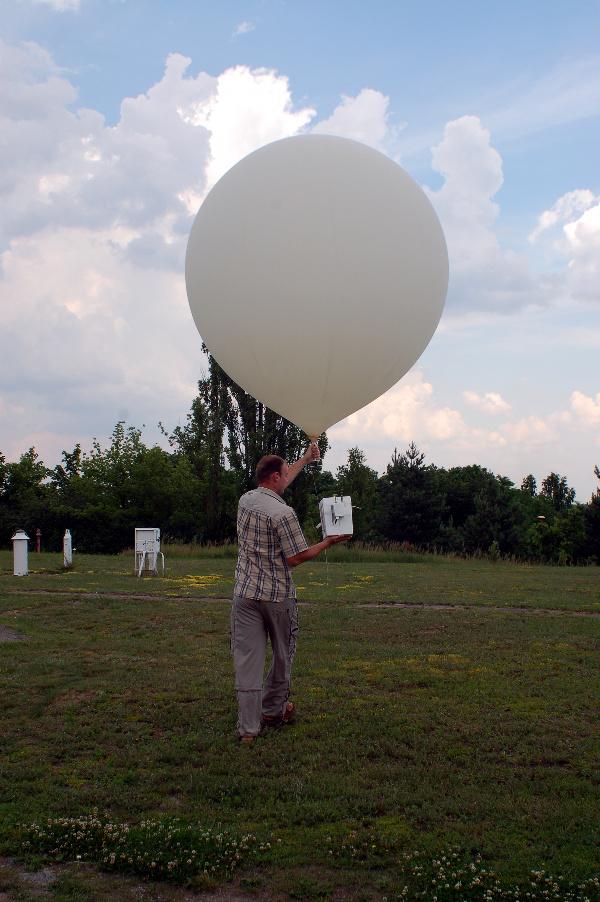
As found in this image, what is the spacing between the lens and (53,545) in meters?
34.5

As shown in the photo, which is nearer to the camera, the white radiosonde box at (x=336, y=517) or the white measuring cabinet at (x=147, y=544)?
the white radiosonde box at (x=336, y=517)

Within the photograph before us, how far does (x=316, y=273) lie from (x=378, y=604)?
7.63 m

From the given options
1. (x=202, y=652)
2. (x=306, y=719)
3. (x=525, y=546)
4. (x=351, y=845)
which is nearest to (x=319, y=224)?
(x=306, y=719)

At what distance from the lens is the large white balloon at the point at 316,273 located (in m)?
5.71

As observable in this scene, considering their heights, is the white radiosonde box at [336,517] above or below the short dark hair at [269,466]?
below

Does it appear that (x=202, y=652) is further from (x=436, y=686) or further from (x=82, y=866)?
(x=82, y=866)

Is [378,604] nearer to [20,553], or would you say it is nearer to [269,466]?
[269,466]

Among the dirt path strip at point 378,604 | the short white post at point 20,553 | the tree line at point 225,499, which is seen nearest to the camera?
the dirt path strip at point 378,604

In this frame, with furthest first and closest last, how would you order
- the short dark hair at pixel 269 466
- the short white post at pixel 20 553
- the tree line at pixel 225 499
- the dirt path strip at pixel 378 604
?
the tree line at pixel 225 499, the short white post at pixel 20 553, the dirt path strip at pixel 378 604, the short dark hair at pixel 269 466

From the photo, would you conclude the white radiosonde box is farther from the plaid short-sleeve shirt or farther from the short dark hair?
the short dark hair

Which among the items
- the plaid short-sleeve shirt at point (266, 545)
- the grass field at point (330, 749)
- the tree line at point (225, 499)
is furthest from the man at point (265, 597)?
the tree line at point (225, 499)

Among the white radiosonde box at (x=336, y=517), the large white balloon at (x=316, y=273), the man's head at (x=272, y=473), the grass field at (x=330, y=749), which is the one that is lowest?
the grass field at (x=330, y=749)

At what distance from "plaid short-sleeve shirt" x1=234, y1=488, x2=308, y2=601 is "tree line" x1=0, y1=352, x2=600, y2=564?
81.7ft

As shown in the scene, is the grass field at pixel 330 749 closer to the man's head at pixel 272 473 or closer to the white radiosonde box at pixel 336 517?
the white radiosonde box at pixel 336 517
